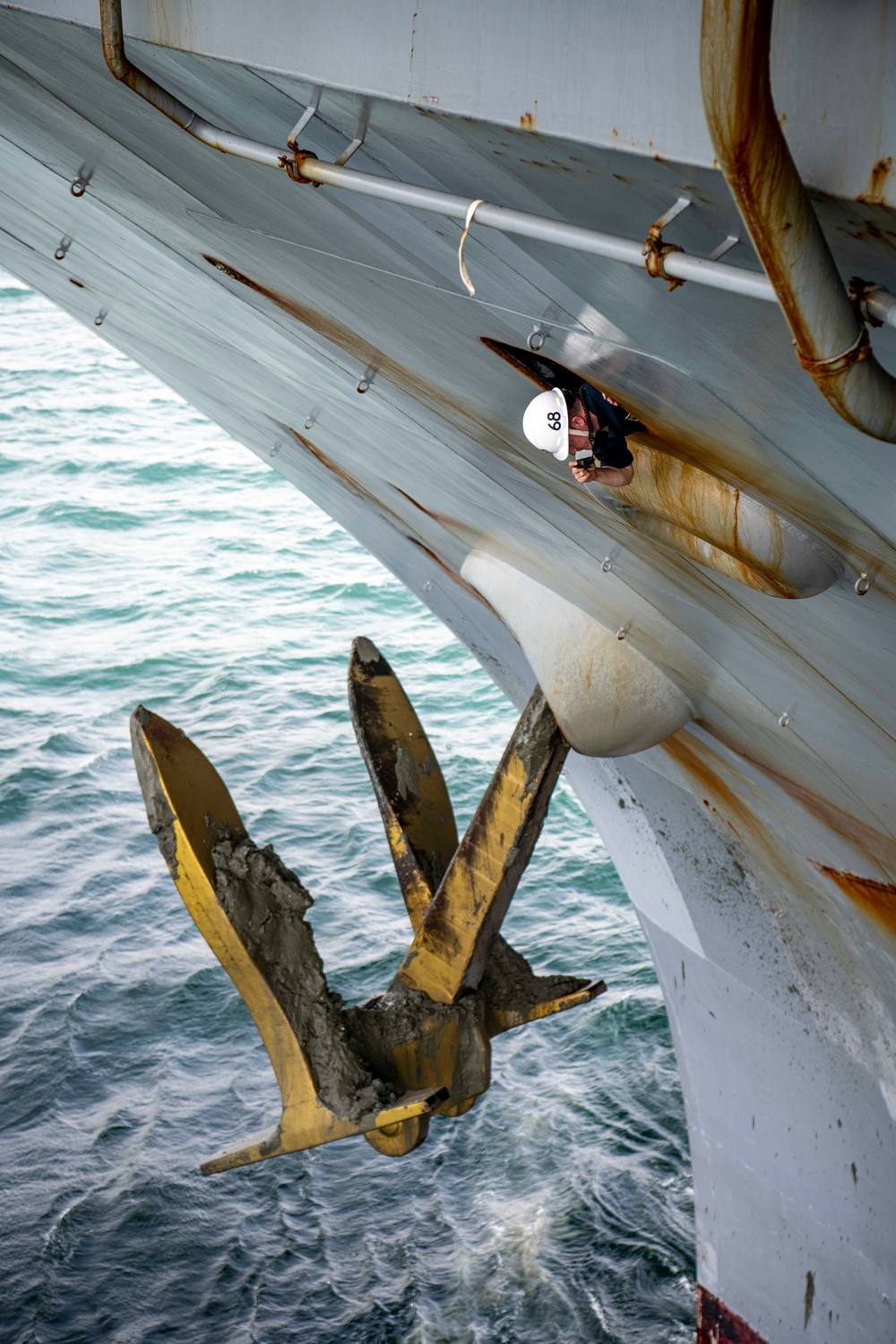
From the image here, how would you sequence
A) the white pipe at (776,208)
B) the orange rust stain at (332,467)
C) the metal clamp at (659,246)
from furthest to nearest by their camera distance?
1. the orange rust stain at (332,467)
2. the metal clamp at (659,246)
3. the white pipe at (776,208)

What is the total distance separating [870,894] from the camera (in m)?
4.82

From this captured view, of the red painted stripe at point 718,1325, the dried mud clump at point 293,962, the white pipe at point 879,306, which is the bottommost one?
the red painted stripe at point 718,1325

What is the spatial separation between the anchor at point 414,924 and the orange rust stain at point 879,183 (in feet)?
12.6

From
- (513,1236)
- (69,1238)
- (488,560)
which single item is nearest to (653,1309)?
(513,1236)

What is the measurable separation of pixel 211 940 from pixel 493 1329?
470cm

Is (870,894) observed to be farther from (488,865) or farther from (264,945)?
(264,945)

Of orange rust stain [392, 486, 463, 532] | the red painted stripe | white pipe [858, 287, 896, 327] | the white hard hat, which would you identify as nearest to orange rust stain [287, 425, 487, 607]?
orange rust stain [392, 486, 463, 532]

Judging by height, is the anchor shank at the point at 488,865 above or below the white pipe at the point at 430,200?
below

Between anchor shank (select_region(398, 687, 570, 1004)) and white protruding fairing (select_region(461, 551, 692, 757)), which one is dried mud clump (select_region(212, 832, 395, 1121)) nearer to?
anchor shank (select_region(398, 687, 570, 1004))

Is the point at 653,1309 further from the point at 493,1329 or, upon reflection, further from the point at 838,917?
the point at 838,917

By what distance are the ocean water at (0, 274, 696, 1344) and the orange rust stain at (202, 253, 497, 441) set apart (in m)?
6.53

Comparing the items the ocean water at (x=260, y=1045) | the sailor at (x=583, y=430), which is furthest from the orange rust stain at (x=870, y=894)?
the ocean water at (x=260, y=1045)

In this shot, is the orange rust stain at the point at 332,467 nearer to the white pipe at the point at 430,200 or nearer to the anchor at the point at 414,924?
the anchor at the point at 414,924

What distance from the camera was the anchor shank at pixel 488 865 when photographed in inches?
217
